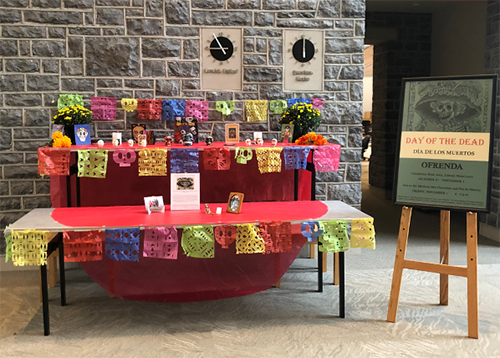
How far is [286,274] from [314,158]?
0.95 metres

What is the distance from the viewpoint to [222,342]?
270 centimetres

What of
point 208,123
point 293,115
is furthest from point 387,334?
point 208,123

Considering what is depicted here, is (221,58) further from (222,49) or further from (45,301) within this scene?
(45,301)

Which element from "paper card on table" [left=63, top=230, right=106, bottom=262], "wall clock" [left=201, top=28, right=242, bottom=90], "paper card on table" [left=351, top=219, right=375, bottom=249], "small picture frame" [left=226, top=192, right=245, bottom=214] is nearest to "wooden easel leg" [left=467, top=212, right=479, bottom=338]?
"paper card on table" [left=351, top=219, right=375, bottom=249]

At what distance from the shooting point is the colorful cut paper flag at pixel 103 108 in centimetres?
394

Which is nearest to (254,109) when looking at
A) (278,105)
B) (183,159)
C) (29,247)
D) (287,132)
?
(278,105)

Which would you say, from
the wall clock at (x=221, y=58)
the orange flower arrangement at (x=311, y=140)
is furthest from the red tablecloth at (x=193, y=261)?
the wall clock at (x=221, y=58)

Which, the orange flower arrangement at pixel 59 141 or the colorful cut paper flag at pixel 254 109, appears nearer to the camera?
the orange flower arrangement at pixel 59 141

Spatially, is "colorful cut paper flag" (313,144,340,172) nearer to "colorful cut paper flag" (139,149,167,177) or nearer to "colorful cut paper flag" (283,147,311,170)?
"colorful cut paper flag" (283,147,311,170)

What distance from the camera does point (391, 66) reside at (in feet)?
23.0

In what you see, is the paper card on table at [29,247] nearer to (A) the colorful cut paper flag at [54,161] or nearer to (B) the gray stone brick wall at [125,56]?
(A) the colorful cut paper flag at [54,161]

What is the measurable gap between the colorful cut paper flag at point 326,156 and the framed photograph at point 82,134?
169 cm

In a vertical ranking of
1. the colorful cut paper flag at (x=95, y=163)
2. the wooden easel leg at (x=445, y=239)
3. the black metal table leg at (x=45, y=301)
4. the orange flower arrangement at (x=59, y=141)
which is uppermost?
the orange flower arrangement at (x=59, y=141)

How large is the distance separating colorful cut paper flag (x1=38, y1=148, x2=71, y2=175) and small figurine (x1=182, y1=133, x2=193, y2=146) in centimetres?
82
